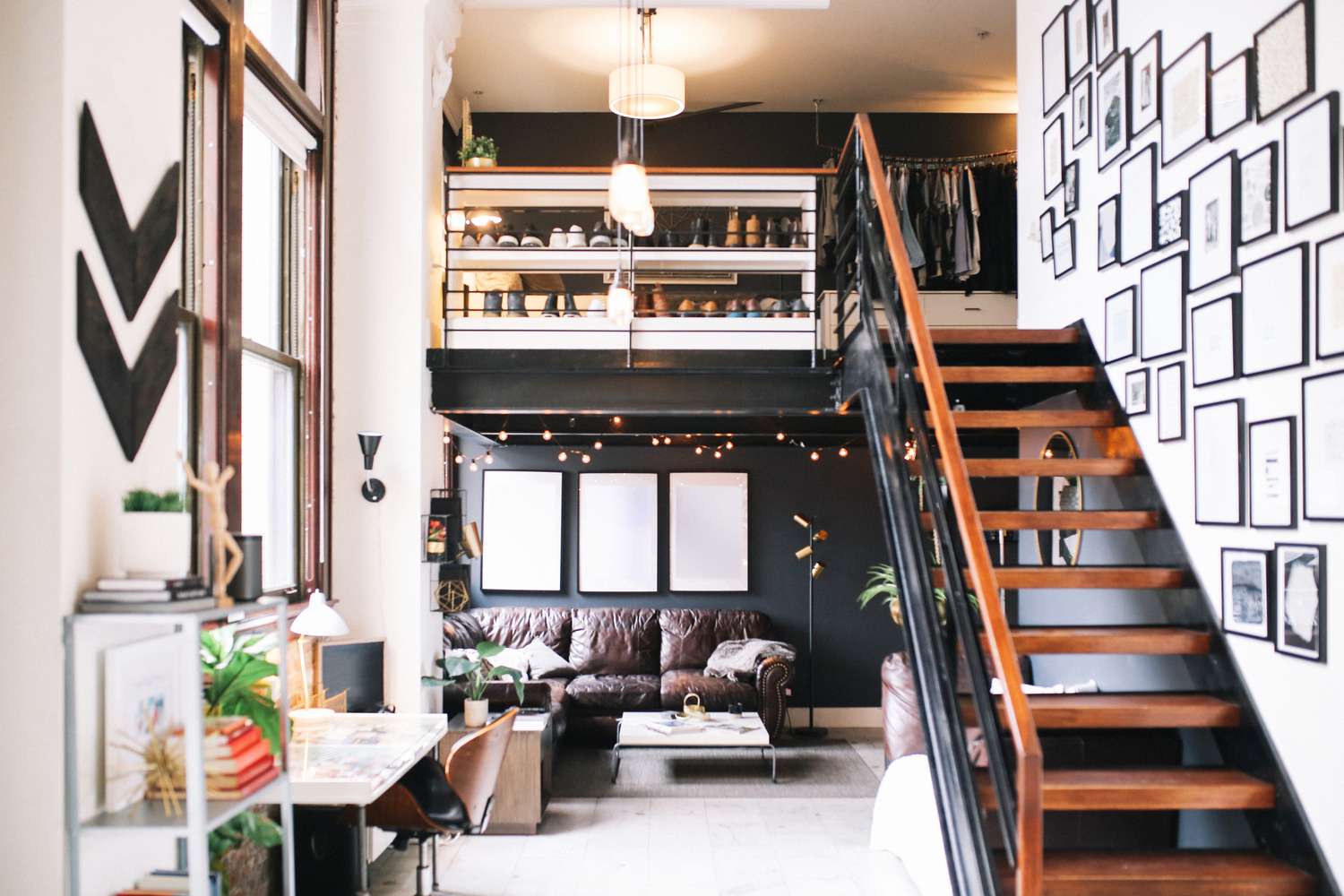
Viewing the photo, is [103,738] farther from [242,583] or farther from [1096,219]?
[1096,219]

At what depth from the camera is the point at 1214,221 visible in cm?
385

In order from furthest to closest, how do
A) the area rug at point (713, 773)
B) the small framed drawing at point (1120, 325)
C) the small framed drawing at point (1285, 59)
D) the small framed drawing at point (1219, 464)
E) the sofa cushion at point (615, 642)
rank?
the sofa cushion at point (615, 642)
the area rug at point (713, 773)
the small framed drawing at point (1120, 325)
the small framed drawing at point (1219, 464)
the small framed drawing at point (1285, 59)

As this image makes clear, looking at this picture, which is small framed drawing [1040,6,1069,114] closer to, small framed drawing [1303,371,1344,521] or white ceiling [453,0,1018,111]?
white ceiling [453,0,1018,111]

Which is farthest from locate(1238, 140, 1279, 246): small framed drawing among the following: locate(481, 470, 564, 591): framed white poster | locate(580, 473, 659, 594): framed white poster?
locate(481, 470, 564, 591): framed white poster

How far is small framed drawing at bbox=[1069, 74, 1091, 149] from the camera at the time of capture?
16.5 ft

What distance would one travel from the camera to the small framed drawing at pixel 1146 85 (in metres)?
4.34

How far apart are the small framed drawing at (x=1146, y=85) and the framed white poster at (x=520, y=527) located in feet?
18.7

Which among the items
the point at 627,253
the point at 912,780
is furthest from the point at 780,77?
the point at 912,780

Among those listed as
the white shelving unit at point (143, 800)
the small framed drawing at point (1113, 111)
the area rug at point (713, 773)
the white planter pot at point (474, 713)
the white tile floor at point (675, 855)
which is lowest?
the area rug at point (713, 773)

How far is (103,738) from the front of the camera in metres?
2.47

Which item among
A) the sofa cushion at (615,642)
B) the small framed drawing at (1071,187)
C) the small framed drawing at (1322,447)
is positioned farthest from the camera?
the sofa cushion at (615,642)

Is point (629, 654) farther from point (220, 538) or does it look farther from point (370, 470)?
point (220, 538)

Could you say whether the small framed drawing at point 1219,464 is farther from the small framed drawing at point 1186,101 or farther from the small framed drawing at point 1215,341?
the small framed drawing at point 1186,101

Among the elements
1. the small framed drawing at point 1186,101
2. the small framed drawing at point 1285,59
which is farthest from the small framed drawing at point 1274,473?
the small framed drawing at point 1186,101
